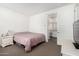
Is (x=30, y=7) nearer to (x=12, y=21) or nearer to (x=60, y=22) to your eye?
(x=12, y=21)

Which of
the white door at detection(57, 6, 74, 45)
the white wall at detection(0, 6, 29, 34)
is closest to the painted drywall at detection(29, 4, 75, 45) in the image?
the white door at detection(57, 6, 74, 45)

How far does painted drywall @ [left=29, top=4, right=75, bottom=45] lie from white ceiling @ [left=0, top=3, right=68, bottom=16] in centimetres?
10

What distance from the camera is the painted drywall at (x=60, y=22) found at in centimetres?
139

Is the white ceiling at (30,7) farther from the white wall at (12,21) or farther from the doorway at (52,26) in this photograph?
the doorway at (52,26)

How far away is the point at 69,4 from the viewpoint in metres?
1.29

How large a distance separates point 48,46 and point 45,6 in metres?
0.90

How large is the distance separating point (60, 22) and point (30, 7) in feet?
2.29

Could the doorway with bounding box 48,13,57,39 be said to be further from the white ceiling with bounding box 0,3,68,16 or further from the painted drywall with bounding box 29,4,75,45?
the white ceiling with bounding box 0,3,68,16

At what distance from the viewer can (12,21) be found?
1273 millimetres

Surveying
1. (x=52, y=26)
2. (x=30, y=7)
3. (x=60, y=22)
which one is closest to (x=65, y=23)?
(x=60, y=22)

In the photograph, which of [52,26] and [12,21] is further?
[52,26]

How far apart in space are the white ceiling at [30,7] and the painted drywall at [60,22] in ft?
0.33

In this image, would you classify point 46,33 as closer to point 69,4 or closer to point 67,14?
point 67,14

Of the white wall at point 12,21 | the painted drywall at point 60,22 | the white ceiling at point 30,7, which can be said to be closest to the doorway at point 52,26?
the painted drywall at point 60,22
